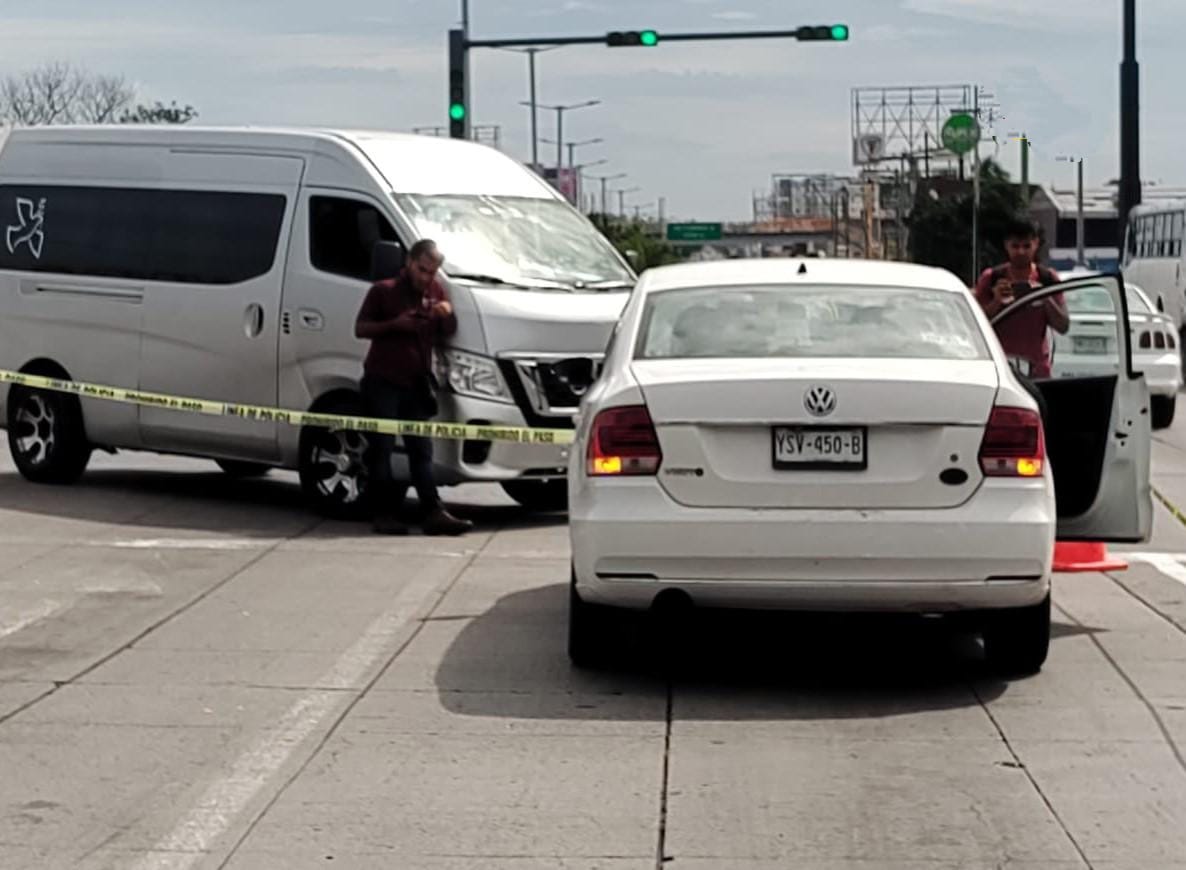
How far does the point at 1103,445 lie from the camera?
9.59m

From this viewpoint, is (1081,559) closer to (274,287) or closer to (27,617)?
(27,617)

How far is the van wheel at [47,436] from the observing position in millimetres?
15453

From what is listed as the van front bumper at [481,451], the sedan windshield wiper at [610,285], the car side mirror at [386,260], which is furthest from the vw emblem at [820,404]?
the sedan windshield wiper at [610,285]

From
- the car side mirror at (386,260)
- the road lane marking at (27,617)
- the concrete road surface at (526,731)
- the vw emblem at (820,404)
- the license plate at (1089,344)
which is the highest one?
the car side mirror at (386,260)

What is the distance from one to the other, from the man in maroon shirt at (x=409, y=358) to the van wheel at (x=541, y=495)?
1.50 metres

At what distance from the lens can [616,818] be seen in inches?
262

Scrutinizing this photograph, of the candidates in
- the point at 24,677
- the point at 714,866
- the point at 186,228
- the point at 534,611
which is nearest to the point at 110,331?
the point at 186,228

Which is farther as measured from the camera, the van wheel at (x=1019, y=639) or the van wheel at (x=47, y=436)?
the van wheel at (x=47, y=436)

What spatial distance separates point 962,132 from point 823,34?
3.35 meters

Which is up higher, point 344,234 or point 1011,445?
point 344,234

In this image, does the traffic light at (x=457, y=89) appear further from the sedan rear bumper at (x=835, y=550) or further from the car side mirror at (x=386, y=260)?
the sedan rear bumper at (x=835, y=550)

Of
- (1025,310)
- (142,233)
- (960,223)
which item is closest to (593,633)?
(1025,310)

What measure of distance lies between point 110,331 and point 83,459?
111 cm

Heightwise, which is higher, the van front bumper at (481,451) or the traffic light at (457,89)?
the traffic light at (457,89)
